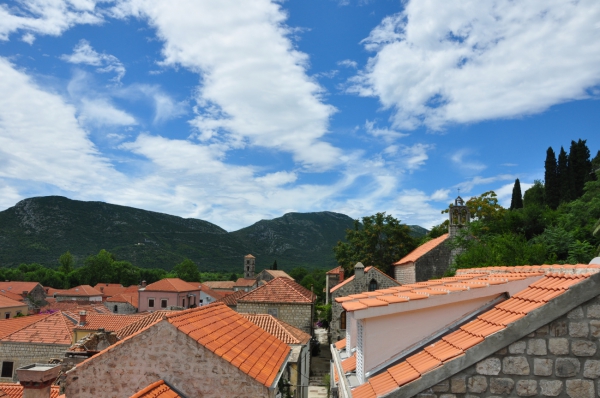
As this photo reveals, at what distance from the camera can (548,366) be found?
4.39m

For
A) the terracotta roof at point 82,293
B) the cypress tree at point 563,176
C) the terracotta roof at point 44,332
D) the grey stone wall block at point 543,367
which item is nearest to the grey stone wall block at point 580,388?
the grey stone wall block at point 543,367

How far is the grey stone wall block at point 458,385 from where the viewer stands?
14.6 feet

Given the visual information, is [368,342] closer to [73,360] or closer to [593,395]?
[593,395]

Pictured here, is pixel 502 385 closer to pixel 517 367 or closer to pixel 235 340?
pixel 517 367

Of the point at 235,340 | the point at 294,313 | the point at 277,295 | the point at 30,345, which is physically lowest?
the point at 30,345

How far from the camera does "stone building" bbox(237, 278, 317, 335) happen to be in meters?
26.4

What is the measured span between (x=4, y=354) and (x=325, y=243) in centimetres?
17258

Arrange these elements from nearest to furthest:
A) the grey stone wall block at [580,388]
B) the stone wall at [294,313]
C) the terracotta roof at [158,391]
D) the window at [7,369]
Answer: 1. the grey stone wall block at [580,388]
2. the terracotta roof at [158,391]
3. the window at [7,369]
4. the stone wall at [294,313]

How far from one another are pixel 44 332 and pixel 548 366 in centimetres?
2743

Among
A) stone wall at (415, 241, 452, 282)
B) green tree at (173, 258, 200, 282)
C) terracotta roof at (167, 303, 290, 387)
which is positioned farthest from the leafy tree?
green tree at (173, 258, 200, 282)

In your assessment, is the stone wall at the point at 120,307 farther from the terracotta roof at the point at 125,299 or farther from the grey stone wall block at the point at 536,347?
the grey stone wall block at the point at 536,347

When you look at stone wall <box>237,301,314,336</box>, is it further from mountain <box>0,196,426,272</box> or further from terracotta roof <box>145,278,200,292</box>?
mountain <box>0,196,426,272</box>

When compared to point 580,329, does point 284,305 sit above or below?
below

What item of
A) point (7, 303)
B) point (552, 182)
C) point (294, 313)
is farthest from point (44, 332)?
point (552, 182)
